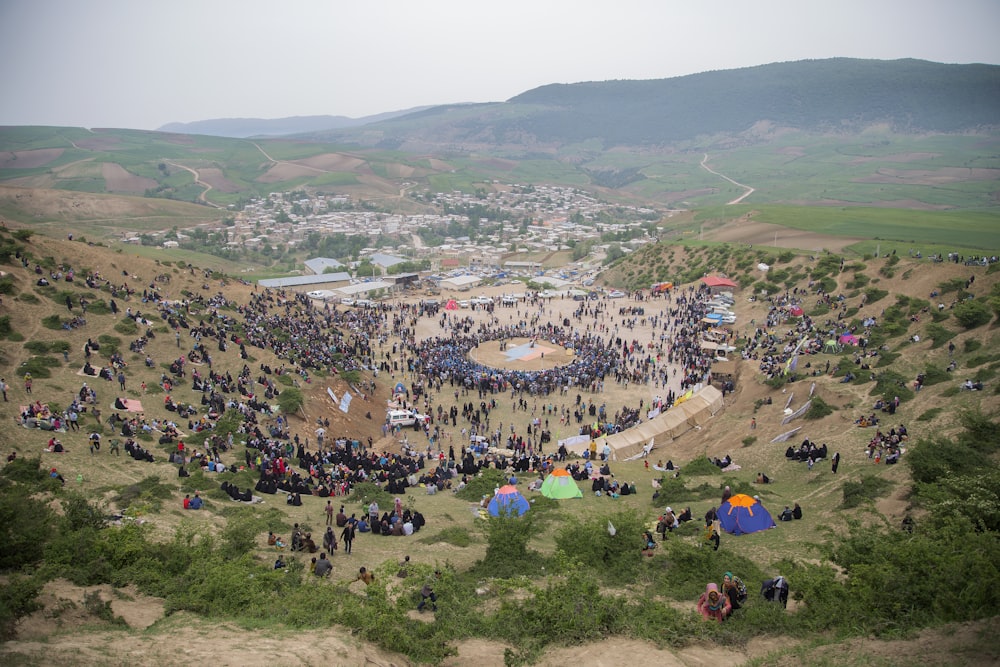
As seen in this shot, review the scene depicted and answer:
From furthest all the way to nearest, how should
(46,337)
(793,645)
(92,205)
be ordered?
(92,205) → (46,337) → (793,645)

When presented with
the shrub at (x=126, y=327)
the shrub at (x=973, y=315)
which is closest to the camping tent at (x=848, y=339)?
the shrub at (x=973, y=315)

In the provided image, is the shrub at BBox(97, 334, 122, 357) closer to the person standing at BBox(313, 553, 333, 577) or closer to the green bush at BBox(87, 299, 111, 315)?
the green bush at BBox(87, 299, 111, 315)

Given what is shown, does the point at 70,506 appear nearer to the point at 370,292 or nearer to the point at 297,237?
the point at 370,292

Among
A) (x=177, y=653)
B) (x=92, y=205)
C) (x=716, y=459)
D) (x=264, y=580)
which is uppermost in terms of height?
(x=92, y=205)

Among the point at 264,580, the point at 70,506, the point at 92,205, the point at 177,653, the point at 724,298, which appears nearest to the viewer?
the point at 177,653

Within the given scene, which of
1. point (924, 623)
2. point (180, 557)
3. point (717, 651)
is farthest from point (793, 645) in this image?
point (180, 557)

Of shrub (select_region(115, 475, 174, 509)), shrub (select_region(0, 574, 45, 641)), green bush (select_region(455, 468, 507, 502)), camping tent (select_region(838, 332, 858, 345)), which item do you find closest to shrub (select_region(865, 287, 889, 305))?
camping tent (select_region(838, 332, 858, 345))
